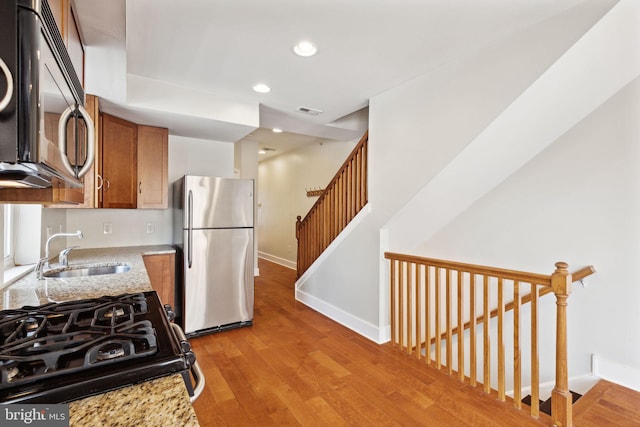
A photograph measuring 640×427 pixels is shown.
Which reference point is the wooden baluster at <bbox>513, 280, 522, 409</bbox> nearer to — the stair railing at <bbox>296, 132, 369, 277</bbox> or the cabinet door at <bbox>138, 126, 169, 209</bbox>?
the stair railing at <bbox>296, 132, 369, 277</bbox>

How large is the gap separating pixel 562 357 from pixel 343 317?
2050 mm

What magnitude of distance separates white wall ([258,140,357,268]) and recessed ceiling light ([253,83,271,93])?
7.84ft

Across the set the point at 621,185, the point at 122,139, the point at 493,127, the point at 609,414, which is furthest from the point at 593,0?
the point at 122,139

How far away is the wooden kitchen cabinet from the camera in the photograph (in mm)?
3068

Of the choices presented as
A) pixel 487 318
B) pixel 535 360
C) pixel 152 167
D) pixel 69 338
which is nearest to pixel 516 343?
pixel 535 360

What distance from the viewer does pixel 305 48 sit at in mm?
2135

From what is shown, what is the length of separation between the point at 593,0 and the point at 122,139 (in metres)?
3.67

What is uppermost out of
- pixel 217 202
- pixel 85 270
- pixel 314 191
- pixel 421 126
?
pixel 421 126

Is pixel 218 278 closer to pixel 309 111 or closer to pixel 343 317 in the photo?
pixel 343 317

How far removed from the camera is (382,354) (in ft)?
9.04

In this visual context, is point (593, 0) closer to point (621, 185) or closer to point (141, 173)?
point (621, 185)

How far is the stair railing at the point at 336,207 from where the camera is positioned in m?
3.36

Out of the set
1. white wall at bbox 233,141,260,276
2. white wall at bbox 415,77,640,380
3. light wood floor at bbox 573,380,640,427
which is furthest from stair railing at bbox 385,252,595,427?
white wall at bbox 233,141,260,276

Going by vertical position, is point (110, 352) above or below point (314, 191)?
below
